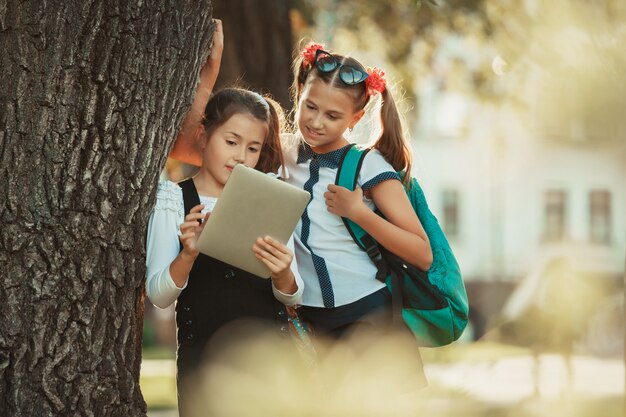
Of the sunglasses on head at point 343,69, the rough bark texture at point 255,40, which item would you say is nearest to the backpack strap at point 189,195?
the sunglasses on head at point 343,69

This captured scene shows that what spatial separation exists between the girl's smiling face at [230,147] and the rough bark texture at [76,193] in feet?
0.57

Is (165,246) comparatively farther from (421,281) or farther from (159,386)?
(159,386)

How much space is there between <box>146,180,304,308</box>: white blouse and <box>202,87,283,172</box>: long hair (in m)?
0.26

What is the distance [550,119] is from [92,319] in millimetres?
1629

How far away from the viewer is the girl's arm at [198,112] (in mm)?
3514

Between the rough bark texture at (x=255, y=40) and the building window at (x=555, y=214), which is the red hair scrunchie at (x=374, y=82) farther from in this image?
→ the building window at (x=555, y=214)

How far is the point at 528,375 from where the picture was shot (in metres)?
8.60

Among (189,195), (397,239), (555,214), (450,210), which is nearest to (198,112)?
(189,195)

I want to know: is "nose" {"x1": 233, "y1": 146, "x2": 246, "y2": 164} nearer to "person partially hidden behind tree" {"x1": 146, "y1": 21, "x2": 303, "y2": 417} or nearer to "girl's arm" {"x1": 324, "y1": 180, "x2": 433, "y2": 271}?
"person partially hidden behind tree" {"x1": 146, "y1": 21, "x2": 303, "y2": 417}

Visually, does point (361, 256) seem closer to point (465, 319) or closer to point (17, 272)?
point (465, 319)

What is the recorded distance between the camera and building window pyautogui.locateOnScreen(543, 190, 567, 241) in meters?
32.2

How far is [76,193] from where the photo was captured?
3.10 meters

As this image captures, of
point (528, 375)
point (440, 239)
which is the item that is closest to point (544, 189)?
point (528, 375)

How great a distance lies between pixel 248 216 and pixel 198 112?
1.81ft
